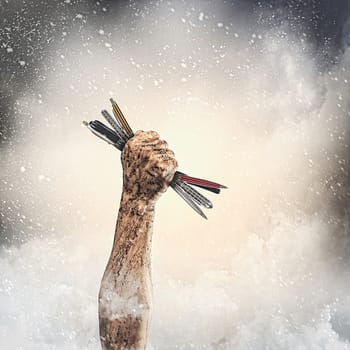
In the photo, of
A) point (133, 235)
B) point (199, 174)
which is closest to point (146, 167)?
point (133, 235)

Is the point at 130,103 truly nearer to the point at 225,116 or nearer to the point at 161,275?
the point at 225,116

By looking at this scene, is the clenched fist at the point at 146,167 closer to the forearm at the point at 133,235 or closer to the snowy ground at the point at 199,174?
the forearm at the point at 133,235

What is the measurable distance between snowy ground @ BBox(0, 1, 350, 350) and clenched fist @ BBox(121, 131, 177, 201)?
0.37 meters

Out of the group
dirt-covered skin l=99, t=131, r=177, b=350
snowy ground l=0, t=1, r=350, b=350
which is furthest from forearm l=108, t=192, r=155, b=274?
snowy ground l=0, t=1, r=350, b=350

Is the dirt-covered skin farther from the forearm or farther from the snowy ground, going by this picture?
the snowy ground

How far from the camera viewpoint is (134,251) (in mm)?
851

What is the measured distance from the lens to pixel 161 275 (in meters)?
1.28

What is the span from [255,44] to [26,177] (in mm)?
655

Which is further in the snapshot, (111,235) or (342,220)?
(342,220)

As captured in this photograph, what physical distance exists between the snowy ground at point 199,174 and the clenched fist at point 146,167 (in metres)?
0.37

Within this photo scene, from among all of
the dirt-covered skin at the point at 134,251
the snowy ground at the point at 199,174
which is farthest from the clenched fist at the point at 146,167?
the snowy ground at the point at 199,174

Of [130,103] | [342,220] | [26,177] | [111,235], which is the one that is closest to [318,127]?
[342,220]

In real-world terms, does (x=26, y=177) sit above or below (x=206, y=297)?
above

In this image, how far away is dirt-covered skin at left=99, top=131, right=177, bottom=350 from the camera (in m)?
0.85
